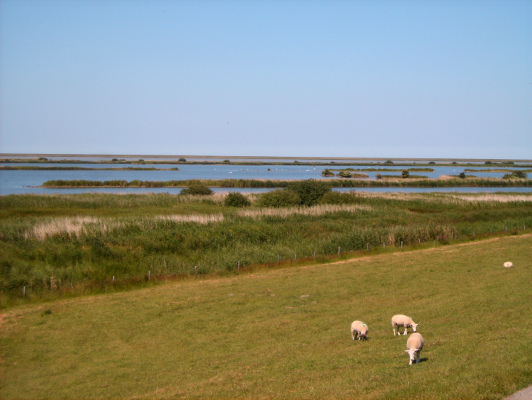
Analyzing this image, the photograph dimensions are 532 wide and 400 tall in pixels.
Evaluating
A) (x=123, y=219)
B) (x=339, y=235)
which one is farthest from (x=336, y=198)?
(x=123, y=219)

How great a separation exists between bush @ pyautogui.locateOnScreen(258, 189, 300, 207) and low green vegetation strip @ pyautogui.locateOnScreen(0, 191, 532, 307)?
13cm

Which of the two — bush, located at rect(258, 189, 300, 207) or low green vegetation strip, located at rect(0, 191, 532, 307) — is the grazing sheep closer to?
low green vegetation strip, located at rect(0, 191, 532, 307)

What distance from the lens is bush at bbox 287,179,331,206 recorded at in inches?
2014

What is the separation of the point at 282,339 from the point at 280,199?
1439 inches

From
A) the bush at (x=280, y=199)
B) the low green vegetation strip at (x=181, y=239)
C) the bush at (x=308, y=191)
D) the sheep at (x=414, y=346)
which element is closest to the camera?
the sheep at (x=414, y=346)

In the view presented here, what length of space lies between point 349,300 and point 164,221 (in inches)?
772

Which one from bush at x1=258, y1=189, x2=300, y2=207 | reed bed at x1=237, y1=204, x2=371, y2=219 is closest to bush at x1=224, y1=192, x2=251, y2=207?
bush at x1=258, y1=189, x2=300, y2=207

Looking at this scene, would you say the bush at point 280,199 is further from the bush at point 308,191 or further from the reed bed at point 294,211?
the reed bed at point 294,211

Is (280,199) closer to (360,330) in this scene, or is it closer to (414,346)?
→ (360,330)

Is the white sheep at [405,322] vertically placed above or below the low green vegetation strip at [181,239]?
above

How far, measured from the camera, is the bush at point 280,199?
4938 cm

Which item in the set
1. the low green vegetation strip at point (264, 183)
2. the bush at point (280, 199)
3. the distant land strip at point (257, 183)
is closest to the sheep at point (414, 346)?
the bush at point (280, 199)

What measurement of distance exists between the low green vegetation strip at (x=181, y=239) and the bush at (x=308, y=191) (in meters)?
2.02

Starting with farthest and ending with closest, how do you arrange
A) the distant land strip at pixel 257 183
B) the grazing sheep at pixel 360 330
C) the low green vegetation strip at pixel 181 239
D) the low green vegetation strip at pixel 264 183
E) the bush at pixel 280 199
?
the low green vegetation strip at pixel 264 183 < the distant land strip at pixel 257 183 < the bush at pixel 280 199 < the low green vegetation strip at pixel 181 239 < the grazing sheep at pixel 360 330
